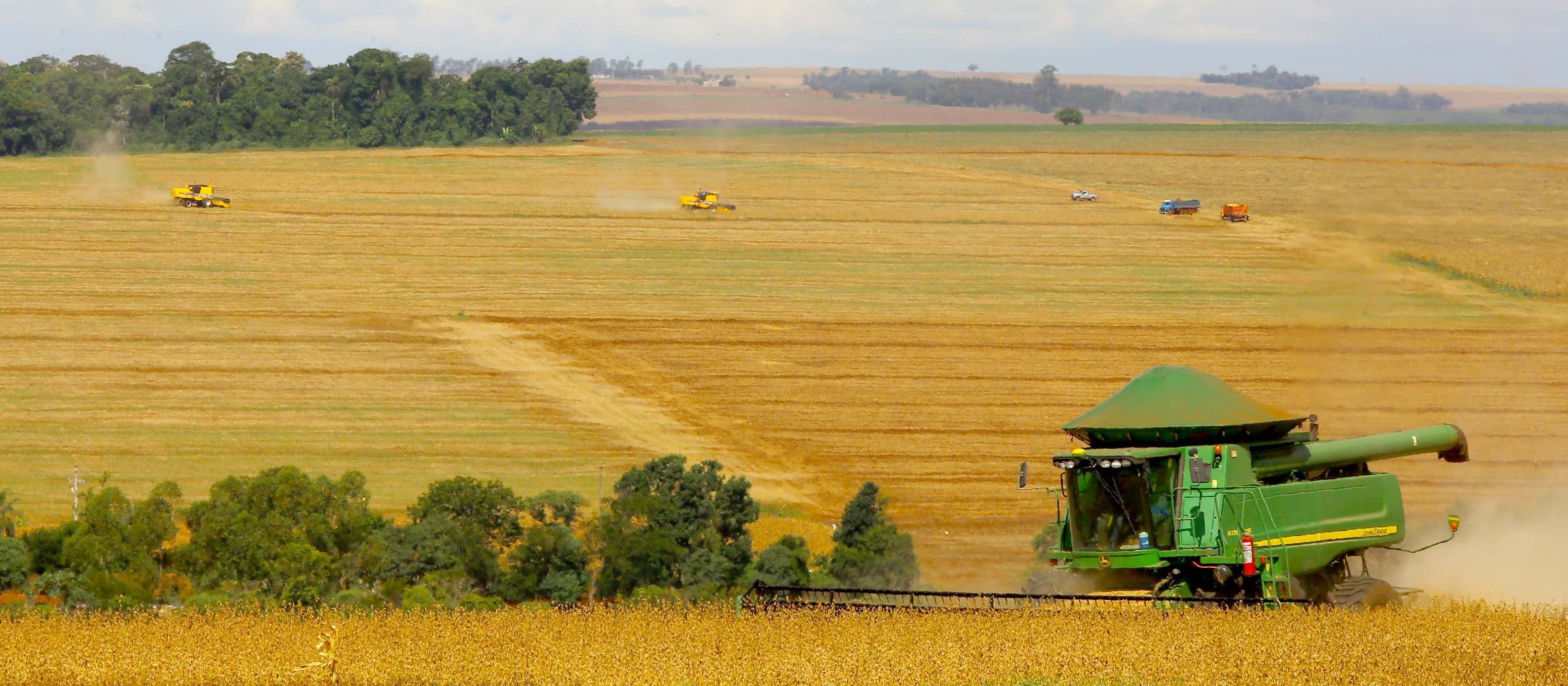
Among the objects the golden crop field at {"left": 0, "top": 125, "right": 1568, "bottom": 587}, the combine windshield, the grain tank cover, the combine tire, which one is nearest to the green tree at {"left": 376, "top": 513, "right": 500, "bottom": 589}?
the golden crop field at {"left": 0, "top": 125, "right": 1568, "bottom": 587}

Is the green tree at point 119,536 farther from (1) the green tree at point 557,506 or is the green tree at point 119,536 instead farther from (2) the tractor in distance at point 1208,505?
(2) the tractor in distance at point 1208,505

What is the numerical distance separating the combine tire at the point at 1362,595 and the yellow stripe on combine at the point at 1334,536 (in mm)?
531

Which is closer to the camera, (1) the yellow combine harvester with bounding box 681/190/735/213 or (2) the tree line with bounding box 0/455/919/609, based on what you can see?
(2) the tree line with bounding box 0/455/919/609

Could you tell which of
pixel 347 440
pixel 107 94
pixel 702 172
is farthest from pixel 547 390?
pixel 107 94

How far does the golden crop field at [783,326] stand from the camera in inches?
1443

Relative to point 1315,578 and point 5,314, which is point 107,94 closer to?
point 5,314

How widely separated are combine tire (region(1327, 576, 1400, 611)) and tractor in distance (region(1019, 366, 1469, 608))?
0.7 inches

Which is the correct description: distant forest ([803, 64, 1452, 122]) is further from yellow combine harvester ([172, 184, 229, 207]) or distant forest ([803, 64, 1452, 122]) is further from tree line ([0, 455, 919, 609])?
tree line ([0, 455, 919, 609])

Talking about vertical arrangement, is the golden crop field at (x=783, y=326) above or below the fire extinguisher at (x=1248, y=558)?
below

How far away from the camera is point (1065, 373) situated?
4450 centimetres

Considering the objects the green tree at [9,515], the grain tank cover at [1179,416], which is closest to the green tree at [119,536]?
the green tree at [9,515]

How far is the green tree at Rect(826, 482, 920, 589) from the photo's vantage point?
88.5 feet

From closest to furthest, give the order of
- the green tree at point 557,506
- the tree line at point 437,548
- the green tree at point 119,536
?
the tree line at point 437,548
the green tree at point 119,536
the green tree at point 557,506

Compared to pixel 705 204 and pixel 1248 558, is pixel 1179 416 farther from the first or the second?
pixel 705 204
